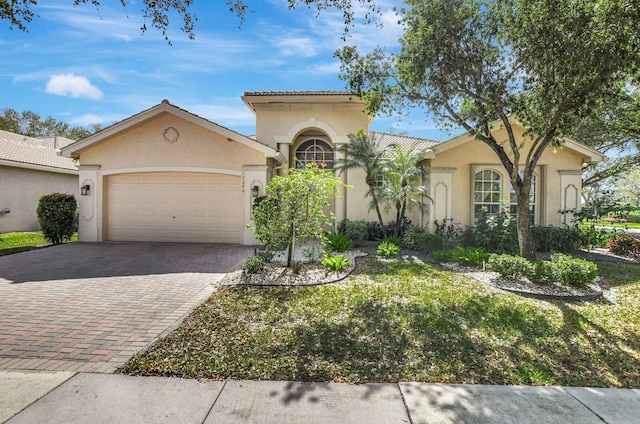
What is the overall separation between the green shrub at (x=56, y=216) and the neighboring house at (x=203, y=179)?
0.64 metres

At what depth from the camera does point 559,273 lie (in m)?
7.05

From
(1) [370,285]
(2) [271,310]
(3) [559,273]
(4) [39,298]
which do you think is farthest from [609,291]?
(4) [39,298]

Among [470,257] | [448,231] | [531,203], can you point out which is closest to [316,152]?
[448,231]

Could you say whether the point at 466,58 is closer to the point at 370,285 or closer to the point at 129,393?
the point at 370,285

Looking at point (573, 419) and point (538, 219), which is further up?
point (538, 219)

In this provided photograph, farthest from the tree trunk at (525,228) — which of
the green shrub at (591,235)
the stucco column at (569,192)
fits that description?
the stucco column at (569,192)

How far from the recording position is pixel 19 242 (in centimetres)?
1278

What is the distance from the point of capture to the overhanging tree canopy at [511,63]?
6.34 metres

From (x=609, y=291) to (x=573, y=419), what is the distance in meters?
5.91

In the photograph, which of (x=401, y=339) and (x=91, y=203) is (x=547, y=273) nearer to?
(x=401, y=339)

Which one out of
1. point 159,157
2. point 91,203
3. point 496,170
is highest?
point 159,157

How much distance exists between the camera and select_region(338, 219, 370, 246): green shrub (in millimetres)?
12344

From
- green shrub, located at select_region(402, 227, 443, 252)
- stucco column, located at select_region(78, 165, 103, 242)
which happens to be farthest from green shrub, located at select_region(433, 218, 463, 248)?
stucco column, located at select_region(78, 165, 103, 242)

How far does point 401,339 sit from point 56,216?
1378 cm
